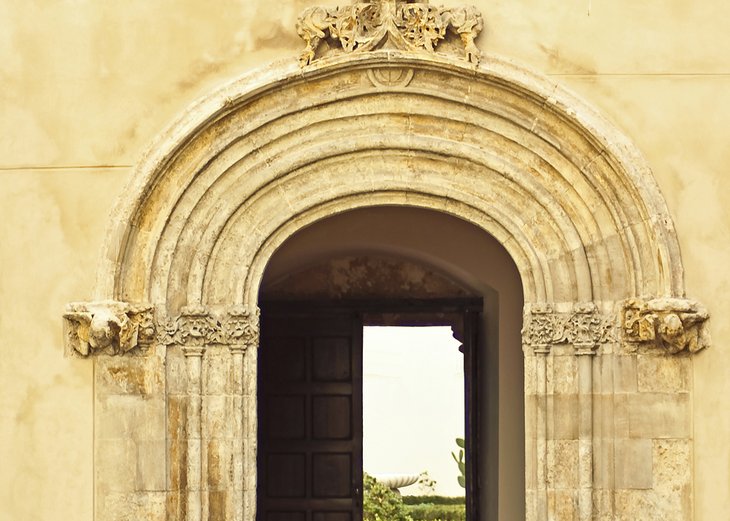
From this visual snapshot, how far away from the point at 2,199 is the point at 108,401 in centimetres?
124

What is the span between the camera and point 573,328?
28.8 ft

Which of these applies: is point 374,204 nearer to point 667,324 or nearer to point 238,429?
point 238,429

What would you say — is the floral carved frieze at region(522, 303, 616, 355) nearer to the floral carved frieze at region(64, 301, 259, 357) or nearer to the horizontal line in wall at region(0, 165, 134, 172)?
the floral carved frieze at region(64, 301, 259, 357)

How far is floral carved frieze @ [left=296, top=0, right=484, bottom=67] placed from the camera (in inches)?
345

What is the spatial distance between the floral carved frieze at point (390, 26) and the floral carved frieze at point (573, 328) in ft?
4.85

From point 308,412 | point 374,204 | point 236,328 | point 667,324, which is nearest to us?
point 667,324

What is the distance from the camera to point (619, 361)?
28.7 ft

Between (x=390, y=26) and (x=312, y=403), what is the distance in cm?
386

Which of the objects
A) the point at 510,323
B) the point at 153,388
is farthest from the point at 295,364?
the point at 153,388

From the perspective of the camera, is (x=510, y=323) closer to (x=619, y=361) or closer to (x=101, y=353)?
(x=619, y=361)

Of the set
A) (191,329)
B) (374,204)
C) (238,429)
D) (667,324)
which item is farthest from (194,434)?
(667,324)

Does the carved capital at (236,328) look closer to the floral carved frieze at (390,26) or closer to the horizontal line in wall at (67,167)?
the horizontal line in wall at (67,167)

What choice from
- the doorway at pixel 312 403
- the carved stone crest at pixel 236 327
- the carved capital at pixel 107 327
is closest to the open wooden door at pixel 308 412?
the doorway at pixel 312 403

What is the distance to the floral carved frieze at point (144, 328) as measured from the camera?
28.4ft
